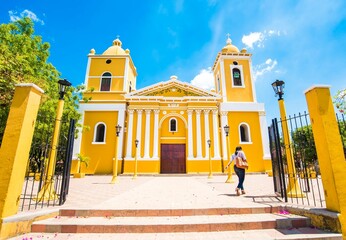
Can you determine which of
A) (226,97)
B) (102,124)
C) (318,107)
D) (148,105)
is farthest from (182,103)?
(318,107)

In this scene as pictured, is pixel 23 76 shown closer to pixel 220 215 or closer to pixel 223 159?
pixel 220 215

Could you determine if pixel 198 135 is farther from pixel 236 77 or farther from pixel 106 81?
pixel 106 81

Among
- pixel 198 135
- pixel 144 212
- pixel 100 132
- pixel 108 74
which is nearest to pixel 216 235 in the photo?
pixel 144 212

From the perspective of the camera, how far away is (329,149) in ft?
13.6

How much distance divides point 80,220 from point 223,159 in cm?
1623

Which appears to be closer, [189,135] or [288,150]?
[288,150]

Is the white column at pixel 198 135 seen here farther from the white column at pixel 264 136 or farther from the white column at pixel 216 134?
the white column at pixel 264 136

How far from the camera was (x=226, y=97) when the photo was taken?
70.7 ft

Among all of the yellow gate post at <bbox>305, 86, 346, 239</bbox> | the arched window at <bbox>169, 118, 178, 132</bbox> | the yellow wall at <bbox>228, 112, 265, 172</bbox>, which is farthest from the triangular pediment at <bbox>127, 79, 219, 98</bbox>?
the yellow gate post at <bbox>305, 86, 346, 239</bbox>

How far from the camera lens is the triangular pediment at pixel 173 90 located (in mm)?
21594

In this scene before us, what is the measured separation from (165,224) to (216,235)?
102 cm

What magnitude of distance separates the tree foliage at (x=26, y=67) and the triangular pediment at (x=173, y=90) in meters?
7.84

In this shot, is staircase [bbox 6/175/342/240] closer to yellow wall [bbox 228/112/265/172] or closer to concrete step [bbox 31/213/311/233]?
concrete step [bbox 31/213/311/233]

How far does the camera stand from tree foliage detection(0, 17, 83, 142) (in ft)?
32.1
